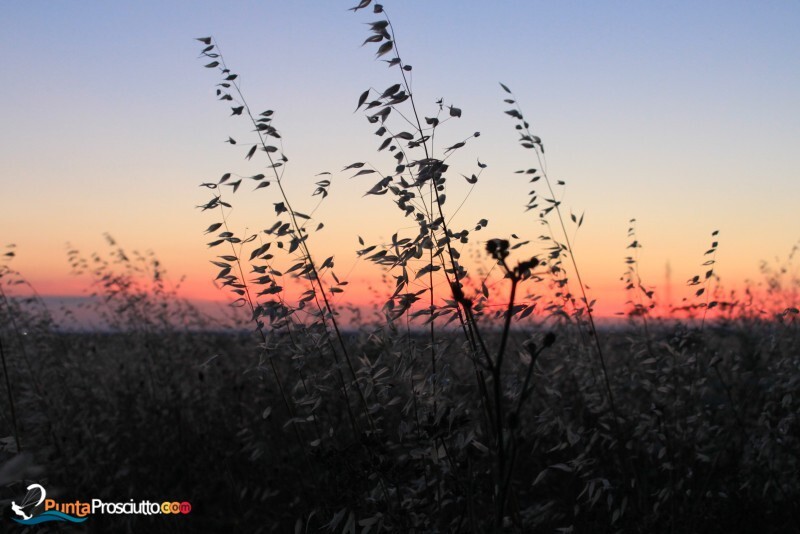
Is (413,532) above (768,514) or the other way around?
above

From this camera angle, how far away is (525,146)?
15.1ft

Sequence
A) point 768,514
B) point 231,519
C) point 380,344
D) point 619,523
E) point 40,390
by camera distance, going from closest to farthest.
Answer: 1. point 380,344
2. point 619,523
3. point 768,514
4. point 231,519
5. point 40,390

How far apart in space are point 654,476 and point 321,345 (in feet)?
11.6

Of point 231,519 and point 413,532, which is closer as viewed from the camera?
point 413,532

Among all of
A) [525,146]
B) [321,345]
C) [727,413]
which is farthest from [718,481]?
[321,345]

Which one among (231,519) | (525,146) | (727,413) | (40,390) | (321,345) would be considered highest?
(525,146)

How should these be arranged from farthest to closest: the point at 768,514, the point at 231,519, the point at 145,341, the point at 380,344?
the point at 145,341, the point at 231,519, the point at 768,514, the point at 380,344

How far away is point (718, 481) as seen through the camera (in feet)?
17.3

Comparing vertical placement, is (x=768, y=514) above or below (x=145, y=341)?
below

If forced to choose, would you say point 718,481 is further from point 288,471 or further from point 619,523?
point 288,471

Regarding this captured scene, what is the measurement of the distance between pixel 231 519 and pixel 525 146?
386 centimetres

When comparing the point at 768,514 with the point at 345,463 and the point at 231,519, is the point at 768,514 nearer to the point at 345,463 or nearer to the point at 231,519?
the point at 345,463

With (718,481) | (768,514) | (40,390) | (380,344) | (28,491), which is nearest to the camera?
(28,491)

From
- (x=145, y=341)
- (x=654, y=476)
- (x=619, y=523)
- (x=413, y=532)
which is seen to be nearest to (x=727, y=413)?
(x=654, y=476)
